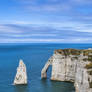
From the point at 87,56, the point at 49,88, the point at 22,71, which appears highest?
the point at 87,56

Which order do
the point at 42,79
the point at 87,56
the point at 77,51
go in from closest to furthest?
1. the point at 87,56
2. the point at 77,51
3. the point at 42,79

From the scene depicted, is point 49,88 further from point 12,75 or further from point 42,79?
point 12,75

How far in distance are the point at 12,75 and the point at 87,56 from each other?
116 feet

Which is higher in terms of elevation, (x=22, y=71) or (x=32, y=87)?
(x=22, y=71)

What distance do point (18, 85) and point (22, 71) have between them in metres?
4.70

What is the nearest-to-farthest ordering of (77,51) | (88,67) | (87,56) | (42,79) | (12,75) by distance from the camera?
(88,67), (87,56), (77,51), (42,79), (12,75)

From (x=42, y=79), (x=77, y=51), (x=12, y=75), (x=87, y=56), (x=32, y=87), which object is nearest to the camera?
(x=87, y=56)

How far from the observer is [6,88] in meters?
68.7

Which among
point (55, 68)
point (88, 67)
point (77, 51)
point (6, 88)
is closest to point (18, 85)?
point (6, 88)

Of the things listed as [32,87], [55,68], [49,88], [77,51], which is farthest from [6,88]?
[77,51]

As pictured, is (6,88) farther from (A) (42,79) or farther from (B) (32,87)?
(A) (42,79)

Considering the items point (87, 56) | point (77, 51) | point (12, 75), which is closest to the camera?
point (87, 56)

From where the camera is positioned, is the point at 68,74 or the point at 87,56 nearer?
the point at 87,56

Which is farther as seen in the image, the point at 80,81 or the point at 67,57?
the point at 67,57
